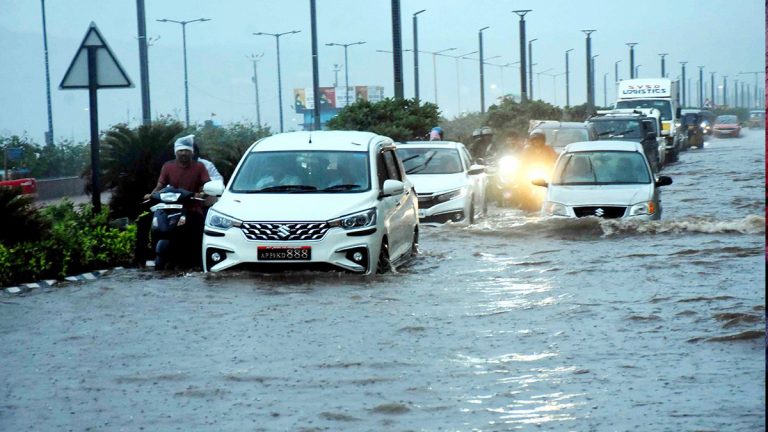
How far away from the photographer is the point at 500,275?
1558cm

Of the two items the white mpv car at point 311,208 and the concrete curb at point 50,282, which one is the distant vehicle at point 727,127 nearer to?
the white mpv car at point 311,208

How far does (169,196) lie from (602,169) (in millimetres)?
7952

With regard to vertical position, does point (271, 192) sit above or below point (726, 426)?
above

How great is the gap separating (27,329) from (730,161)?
4614cm

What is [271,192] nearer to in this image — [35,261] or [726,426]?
[35,261]

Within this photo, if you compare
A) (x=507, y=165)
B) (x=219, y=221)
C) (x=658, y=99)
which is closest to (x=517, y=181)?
(x=507, y=165)

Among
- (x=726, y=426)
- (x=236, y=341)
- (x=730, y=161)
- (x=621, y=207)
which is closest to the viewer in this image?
A: (x=726, y=426)

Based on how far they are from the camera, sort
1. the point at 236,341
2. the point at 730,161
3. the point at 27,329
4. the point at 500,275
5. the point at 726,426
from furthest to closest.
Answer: the point at 730,161
the point at 500,275
the point at 27,329
the point at 236,341
the point at 726,426

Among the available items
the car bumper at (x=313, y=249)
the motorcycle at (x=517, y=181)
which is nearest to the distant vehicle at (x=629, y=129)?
the motorcycle at (x=517, y=181)

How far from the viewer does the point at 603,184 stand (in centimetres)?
2034

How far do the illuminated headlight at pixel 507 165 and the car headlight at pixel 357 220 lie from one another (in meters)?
14.7

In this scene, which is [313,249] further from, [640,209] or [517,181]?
[517,181]

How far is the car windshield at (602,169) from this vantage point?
2050cm

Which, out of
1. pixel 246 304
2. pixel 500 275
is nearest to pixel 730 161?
pixel 500 275
